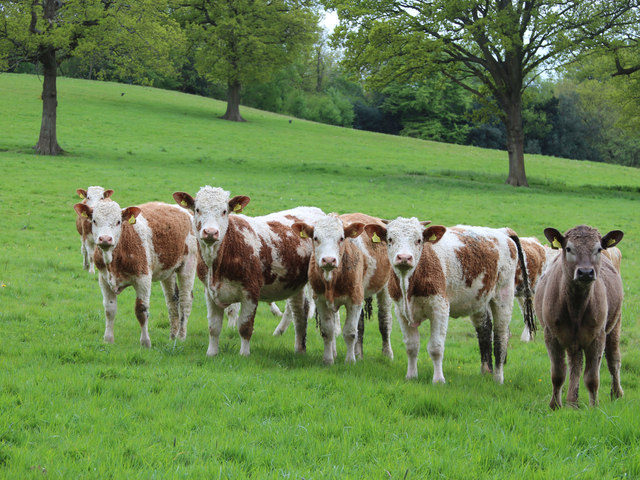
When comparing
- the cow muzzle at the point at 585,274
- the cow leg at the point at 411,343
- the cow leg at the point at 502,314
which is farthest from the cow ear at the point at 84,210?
the cow muzzle at the point at 585,274

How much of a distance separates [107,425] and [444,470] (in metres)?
2.92

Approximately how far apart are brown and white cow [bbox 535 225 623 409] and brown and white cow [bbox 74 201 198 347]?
18.0 feet

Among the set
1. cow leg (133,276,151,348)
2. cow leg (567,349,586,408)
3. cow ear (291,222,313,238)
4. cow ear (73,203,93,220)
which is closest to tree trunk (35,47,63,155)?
cow ear (73,203,93,220)

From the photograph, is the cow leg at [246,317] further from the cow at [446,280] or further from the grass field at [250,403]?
the cow at [446,280]

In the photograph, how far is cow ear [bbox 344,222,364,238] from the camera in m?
8.23

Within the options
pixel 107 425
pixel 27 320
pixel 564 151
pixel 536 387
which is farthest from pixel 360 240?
pixel 564 151

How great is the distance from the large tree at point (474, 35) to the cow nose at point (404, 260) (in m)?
25.1

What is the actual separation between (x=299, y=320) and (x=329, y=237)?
172 centimetres

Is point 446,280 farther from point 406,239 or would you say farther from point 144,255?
point 144,255

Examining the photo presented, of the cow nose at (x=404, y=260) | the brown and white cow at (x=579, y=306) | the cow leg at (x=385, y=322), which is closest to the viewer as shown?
the brown and white cow at (x=579, y=306)

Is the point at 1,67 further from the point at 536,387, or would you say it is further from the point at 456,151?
the point at 456,151

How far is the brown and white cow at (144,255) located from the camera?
28.3ft

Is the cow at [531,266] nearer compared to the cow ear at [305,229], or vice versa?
the cow ear at [305,229]

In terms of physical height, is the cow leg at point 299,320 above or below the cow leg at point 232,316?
above
